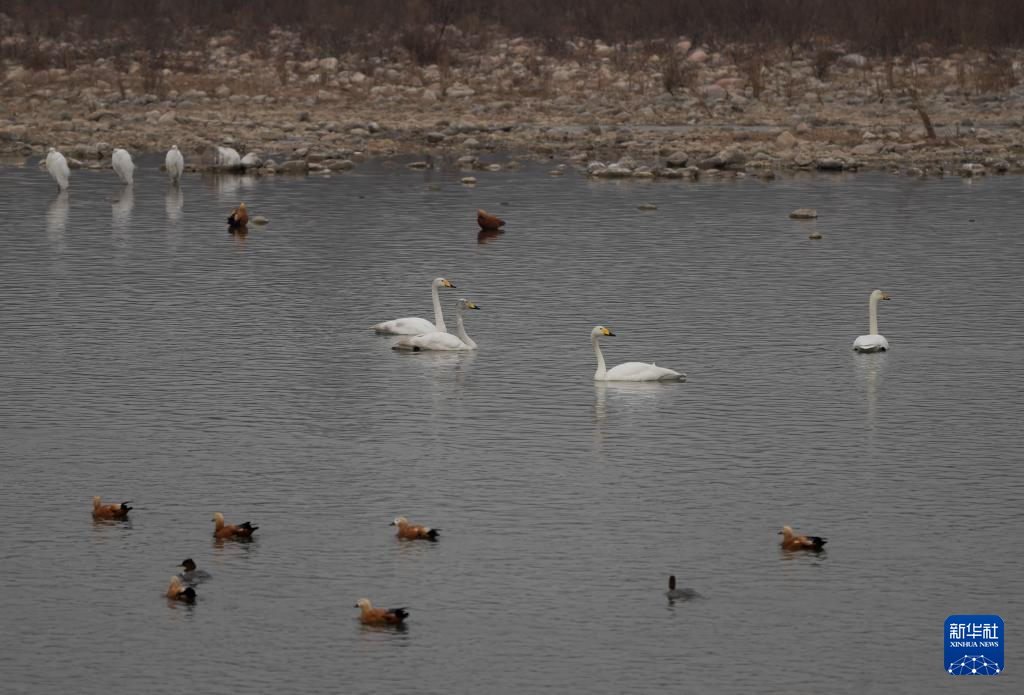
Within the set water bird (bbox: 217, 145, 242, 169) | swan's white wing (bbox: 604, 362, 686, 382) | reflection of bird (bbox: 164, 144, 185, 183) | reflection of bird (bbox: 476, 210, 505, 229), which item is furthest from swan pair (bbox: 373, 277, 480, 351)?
water bird (bbox: 217, 145, 242, 169)

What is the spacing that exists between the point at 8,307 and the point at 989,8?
1559 inches

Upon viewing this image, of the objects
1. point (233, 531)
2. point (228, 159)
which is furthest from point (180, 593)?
point (228, 159)

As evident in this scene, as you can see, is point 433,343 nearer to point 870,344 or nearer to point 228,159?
point 870,344

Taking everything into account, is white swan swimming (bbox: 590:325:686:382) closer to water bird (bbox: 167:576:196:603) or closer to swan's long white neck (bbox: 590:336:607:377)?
swan's long white neck (bbox: 590:336:607:377)

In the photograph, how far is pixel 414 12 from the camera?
65500mm

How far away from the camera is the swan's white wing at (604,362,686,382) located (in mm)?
22500

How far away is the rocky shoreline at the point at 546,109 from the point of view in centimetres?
4628

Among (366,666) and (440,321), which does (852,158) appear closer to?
(440,321)

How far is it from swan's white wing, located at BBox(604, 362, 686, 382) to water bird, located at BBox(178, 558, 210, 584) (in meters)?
8.08

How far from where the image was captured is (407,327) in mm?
25547

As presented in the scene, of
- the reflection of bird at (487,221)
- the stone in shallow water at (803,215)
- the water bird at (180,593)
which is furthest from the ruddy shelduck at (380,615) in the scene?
the stone in shallow water at (803,215)

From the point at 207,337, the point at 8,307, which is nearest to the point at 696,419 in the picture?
the point at 207,337

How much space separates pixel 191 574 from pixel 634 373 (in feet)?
27.5

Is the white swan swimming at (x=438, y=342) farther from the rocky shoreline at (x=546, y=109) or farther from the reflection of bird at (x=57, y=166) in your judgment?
the rocky shoreline at (x=546, y=109)
